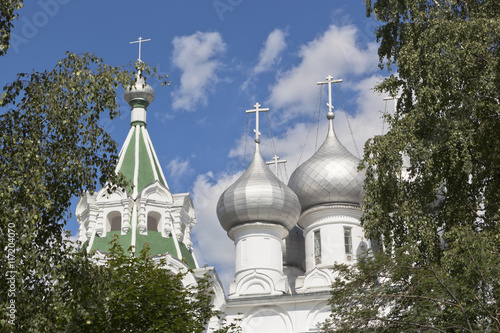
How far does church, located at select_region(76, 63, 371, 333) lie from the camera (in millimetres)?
21859

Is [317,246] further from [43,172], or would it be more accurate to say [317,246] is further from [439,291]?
[43,172]

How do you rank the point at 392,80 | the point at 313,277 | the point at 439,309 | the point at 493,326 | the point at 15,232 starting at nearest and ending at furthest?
the point at 15,232 < the point at 493,326 < the point at 439,309 < the point at 392,80 < the point at 313,277

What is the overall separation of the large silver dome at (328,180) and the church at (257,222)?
0.03 meters

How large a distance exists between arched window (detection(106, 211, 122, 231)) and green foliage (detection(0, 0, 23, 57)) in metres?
14.5

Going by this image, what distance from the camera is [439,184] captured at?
36.9 feet

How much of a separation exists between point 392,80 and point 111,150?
5.33 meters

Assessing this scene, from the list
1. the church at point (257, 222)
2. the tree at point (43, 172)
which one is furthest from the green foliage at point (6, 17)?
the church at point (257, 222)

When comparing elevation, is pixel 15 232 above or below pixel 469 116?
below

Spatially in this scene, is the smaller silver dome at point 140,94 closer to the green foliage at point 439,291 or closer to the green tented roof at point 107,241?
the green tented roof at point 107,241

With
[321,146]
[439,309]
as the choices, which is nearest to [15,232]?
[439,309]

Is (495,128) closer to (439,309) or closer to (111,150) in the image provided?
(439,309)

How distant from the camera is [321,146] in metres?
25.4

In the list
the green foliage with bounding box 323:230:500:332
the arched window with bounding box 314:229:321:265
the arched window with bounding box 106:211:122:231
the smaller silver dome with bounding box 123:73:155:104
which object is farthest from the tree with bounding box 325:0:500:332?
the smaller silver dome with bounding box 123:73:155:104

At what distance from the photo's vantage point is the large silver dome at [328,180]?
79.2 feet
